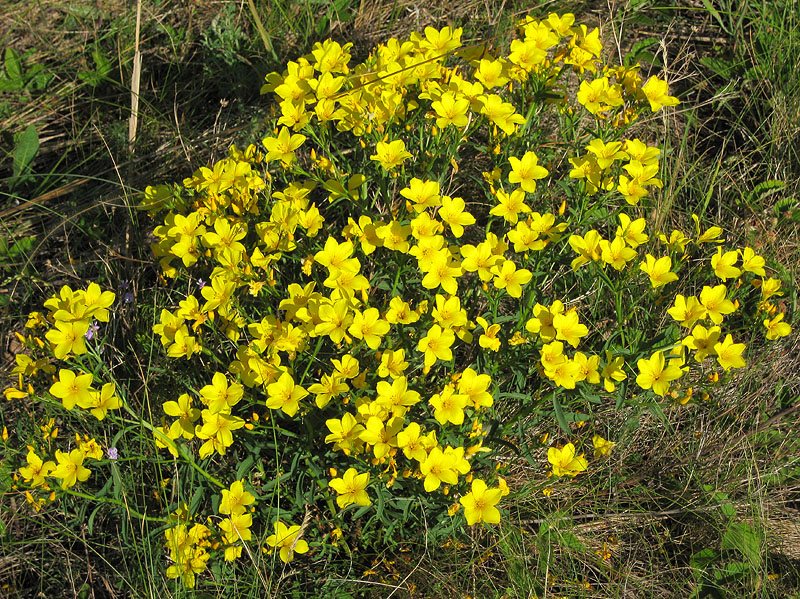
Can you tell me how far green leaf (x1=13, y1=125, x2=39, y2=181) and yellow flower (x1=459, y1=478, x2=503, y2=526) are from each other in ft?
11.2

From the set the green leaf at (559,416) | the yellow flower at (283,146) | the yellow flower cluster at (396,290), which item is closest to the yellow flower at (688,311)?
the yellow flower cluster at (396,290)

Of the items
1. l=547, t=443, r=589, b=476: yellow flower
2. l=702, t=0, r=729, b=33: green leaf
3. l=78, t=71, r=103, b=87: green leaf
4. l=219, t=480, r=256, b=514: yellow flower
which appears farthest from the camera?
l=78, t=71, r=103, b=87: green leaf

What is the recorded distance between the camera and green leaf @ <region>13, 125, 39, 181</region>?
14.0 ft

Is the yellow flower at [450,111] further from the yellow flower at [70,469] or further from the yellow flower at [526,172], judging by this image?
the yellow flower at [70,469]

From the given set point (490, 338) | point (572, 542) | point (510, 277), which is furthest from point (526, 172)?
point (572, 542)

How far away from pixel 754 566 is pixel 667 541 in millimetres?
360

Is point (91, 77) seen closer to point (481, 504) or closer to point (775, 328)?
point (481, 504)

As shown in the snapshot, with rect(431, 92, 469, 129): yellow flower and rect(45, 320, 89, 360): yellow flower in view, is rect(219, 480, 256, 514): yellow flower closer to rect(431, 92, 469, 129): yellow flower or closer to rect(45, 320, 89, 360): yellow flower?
rect(45, 320, 89, 360): yellow flower

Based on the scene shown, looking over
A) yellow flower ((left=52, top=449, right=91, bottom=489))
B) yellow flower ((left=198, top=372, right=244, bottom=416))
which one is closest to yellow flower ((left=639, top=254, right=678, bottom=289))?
yellow flower ((left=198, top=372, right=244, bottom=416))

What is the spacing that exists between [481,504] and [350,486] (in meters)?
0.50

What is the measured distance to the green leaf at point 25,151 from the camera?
14.0 feet

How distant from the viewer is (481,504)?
2611 millimetres

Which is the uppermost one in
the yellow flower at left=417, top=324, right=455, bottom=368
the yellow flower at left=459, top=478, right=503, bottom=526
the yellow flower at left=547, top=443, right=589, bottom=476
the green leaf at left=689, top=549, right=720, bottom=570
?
the yellow flower at left=417, top=324, right=455, bottom=368

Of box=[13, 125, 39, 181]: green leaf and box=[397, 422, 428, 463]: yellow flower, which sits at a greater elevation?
box=[13, 125, 39, 181]: green leaf
